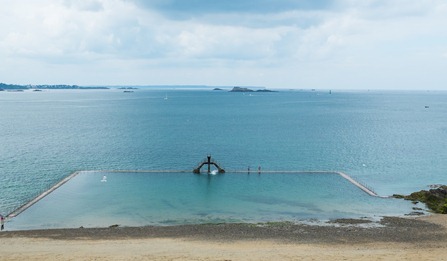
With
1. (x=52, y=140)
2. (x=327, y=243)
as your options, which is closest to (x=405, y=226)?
(x=327, y=243)

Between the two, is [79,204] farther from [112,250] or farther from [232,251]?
[232,251]

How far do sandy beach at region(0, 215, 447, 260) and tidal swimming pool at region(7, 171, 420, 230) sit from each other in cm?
389

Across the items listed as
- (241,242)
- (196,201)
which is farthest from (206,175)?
(241,242)

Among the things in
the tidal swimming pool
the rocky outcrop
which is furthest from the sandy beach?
the rocky outcrop

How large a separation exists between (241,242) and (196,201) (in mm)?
16314

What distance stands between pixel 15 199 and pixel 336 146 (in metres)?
66.5

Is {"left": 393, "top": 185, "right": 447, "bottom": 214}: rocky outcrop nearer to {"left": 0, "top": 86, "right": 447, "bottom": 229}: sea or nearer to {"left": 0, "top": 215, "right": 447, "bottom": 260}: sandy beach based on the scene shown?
{"left": 0, "top": 86, "right": 447, "bottom": 229}: sea

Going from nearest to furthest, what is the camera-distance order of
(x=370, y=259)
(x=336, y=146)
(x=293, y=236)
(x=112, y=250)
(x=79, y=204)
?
(x=370, y=259), (x=112, y=250), (x=293, y=236), (x=79, y=204), (x=336, y=146)

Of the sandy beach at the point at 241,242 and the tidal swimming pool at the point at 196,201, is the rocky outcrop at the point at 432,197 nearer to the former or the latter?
the tidal swimming pool at the point at 196,201

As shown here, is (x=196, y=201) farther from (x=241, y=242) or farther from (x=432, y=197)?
(x=432, y=197)

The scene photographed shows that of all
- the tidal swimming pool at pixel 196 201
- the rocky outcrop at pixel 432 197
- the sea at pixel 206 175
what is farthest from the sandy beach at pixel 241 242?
the rocky outcrop at pixel 432 197

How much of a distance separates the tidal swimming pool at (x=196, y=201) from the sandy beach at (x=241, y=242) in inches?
153

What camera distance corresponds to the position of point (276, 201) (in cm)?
5100

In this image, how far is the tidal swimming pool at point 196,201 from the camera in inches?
1748
